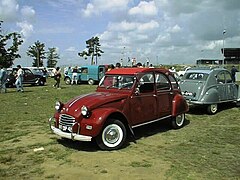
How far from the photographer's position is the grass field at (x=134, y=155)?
17.9 ft

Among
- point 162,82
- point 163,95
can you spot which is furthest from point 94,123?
point 162,82

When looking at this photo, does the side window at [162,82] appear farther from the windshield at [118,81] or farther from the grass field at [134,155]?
the grass field at [134,155]

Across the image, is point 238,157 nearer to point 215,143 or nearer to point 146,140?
point 215,143

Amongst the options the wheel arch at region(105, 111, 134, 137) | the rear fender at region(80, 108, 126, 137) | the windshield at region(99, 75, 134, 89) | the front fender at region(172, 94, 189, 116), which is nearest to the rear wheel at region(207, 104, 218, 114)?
the front fender at region(172, 94, 189, 116)

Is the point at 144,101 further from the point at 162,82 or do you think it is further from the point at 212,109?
the point at 212,109

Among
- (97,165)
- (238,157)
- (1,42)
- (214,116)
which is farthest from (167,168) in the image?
(1,42)

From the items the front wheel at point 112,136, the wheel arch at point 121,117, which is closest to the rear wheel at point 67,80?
the wheel arch at point 121,117

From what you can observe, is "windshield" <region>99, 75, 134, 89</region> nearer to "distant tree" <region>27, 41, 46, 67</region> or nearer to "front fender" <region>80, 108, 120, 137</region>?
"front fender" <region>80, 108, 120, 137</region>

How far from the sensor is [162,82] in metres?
8.65

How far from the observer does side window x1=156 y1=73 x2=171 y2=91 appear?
332 inches

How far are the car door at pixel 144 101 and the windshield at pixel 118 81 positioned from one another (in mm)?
235

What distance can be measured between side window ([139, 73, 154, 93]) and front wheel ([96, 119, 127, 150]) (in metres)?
1.31

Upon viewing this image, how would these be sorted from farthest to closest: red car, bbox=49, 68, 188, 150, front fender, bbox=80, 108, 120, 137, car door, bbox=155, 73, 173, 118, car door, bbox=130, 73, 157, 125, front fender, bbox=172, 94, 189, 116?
front fender, bbox=172, 94, 189, 116 < car door, bbox=155, 73, 173, 118 < car door, bbox=130, 73, 157, 125 < red car, bbox=49, 68, 188, 150 < front fender, bbox=80, 108, 120, 137

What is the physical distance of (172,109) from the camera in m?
8.76
